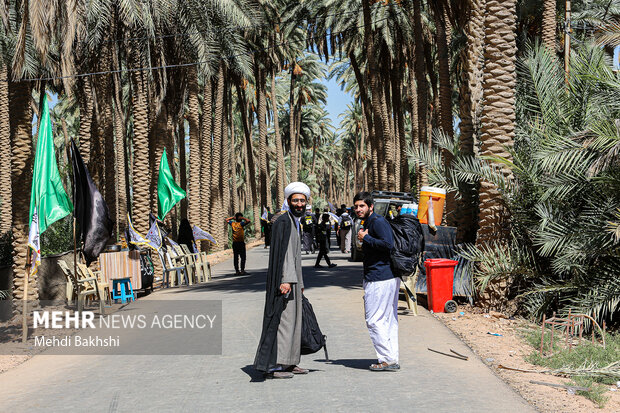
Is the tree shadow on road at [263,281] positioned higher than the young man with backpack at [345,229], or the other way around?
the young man with backpack at [345,229]

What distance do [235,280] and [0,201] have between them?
11521 millimetres

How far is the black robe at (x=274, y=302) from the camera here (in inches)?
261

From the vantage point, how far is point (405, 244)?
282 inches

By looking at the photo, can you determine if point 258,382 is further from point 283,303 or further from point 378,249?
point 378,249

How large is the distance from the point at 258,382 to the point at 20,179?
27.6 feet

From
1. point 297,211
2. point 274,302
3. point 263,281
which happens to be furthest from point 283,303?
point 263,281

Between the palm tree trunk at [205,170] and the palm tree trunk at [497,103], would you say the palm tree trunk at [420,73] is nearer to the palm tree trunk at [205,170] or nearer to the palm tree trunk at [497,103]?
the palm tree trunk at [205,170]

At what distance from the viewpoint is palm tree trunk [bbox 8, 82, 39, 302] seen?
1250 cm

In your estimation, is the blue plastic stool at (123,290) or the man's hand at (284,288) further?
the blue plastic stool at (123,290)

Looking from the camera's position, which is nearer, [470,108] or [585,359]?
[585,359]

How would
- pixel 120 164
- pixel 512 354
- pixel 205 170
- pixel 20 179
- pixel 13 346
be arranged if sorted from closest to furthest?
pixel 512 354 < pixel 13 346 < pixel 20 179 < pixel 205 170 < pixel 120 164

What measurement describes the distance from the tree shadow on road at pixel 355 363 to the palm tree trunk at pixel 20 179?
7478mm

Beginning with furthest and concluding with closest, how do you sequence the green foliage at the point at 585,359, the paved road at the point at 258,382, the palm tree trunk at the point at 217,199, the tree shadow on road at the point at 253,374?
the palm tree trunk at the point at 217,199 < the tree shadow on road at the point at 253,374 < the green foliage at the point at 585,359 < the paved road at the point at 258,382

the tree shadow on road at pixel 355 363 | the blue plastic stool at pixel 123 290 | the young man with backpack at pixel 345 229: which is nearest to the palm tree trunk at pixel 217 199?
the young man with backpack at pixel 345 229
